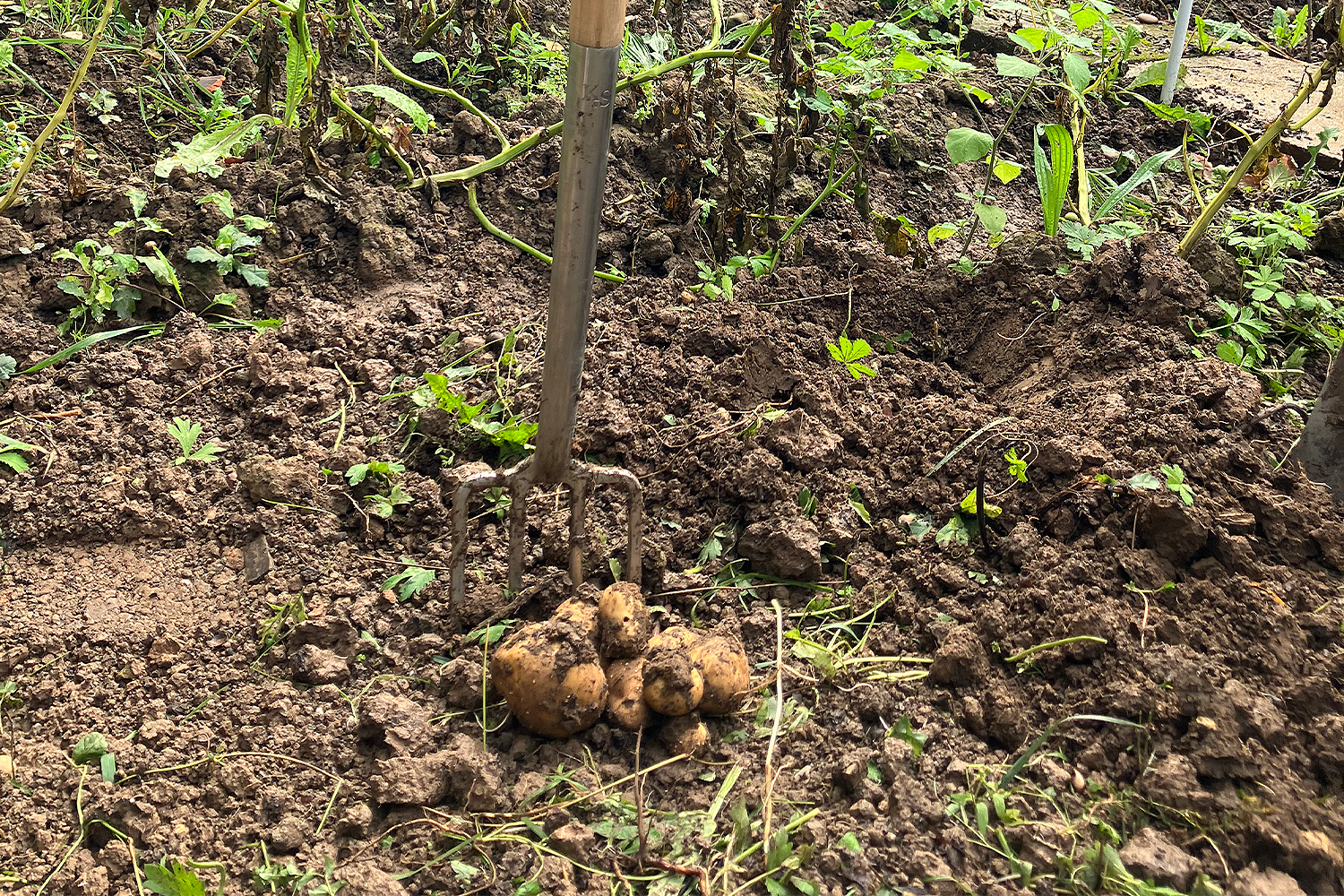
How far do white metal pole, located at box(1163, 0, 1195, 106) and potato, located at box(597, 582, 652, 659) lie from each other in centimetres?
277

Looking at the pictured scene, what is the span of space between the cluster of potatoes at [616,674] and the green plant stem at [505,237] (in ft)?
3.76

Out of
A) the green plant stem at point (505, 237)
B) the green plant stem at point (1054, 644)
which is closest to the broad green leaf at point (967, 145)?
the green plant stem at point (505, 237)

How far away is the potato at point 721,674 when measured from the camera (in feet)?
5.89

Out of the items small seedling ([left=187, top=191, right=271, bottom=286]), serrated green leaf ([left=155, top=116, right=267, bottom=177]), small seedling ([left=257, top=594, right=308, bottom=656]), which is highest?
serrated green leaf ([left=155, top=116, right=267, bottom=177])

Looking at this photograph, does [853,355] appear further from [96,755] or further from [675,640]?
[96,755]

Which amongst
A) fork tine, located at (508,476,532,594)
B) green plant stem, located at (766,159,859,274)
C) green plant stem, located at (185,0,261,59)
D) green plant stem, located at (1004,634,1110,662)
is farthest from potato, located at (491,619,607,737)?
green plant stem, located at (185,0,261,59)

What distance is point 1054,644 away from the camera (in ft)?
6.09

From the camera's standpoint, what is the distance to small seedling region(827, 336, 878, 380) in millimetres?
2418

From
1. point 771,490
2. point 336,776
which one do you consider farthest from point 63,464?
point 771,490

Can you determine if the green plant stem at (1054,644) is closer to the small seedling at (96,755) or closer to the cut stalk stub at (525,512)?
the cut stalk stub at (525,512)

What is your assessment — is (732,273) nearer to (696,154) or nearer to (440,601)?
(696,154)

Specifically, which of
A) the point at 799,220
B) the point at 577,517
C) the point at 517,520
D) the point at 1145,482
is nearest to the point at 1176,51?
the point at 799,220

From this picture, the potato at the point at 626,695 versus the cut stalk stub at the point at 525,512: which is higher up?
the cut stalk stub at the point at 525,512

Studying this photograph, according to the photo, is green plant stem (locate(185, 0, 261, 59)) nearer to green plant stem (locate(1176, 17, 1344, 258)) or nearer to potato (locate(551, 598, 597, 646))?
potato (locate(551, 598, 597, 646))
